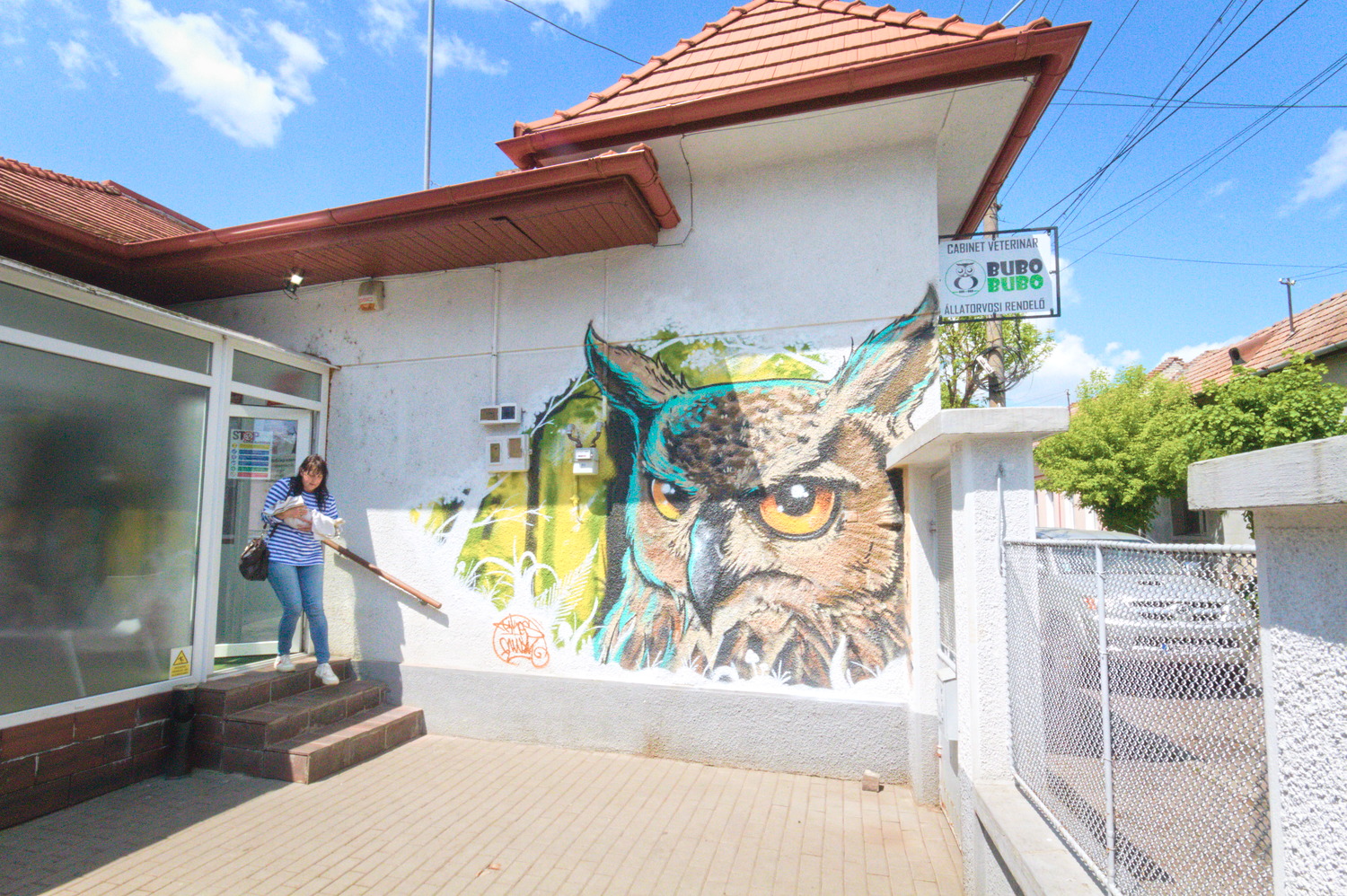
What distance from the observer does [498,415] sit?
18.5 ft

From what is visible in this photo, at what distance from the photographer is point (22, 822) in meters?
3.96

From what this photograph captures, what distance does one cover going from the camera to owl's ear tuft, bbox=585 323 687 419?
17.5 feet

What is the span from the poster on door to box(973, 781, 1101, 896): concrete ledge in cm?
593

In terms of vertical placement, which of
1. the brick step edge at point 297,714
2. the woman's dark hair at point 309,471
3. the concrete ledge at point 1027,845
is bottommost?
the brick step edge at point 297,714

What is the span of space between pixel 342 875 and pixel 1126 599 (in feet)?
12.3

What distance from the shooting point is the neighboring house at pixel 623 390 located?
186 inches

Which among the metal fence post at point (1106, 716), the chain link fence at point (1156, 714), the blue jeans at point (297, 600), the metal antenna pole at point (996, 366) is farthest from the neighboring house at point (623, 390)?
the metal antenna pole at point (996, 366)

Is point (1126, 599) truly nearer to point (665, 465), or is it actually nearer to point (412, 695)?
point (665, 465)

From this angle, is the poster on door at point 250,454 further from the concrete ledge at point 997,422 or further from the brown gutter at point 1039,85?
the brown gutter at point 1039,85

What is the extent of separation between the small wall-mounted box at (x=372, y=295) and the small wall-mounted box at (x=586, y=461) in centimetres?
241

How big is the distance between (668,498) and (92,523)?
12.8 feet

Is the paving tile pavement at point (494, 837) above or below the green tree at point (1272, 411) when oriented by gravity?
below
